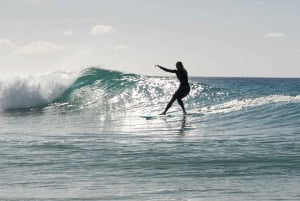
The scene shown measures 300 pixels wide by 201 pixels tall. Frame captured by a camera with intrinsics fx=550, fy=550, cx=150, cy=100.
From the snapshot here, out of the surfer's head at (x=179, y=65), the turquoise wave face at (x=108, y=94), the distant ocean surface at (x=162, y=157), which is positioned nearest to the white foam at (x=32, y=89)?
the turquoise wave face at (x=108, y=94)

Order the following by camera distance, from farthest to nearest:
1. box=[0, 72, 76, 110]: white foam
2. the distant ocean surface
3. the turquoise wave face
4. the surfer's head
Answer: box=[0, 72, 76, 110]: white foam → the turquoise wave face → the surfer's head → the distant ocean surface

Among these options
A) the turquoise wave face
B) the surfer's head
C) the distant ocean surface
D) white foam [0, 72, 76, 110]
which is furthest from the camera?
white foam [0, 72, 76, 110]

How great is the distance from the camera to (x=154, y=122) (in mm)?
14938

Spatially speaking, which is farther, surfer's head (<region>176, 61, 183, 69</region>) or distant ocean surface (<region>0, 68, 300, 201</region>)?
surfer's head (<region>176, 61, 183, 69</region>)

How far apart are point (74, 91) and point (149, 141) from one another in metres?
17.0

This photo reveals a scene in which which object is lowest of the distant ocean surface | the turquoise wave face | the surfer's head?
the distant ocean surface

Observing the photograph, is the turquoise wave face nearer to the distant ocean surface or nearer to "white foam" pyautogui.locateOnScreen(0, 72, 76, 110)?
"white foam" pyautogui.locateOnScreen(0, 72, 76, 110)

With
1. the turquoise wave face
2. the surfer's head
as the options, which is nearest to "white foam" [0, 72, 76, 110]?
the turquoise wave face

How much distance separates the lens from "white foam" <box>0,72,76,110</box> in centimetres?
2540

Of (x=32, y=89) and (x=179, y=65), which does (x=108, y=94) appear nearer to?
(x=32, y=89)

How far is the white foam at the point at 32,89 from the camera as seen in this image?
25.4 m

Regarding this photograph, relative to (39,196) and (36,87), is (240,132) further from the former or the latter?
(36,87)

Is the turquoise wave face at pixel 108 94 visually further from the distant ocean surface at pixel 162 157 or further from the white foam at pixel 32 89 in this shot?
the distant ocean surface at pixel 162 157

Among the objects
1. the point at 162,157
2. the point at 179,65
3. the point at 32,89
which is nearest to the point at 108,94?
the point at 32,89
